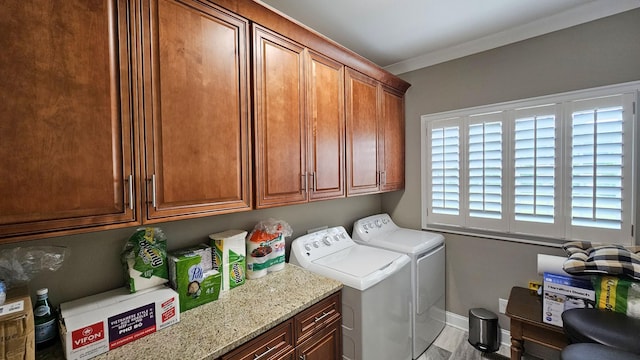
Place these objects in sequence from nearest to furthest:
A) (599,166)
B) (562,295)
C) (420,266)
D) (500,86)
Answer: (562,295) < (599,166) < (420,266) < (500,86)

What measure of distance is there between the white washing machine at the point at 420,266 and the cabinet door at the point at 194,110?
1338mm

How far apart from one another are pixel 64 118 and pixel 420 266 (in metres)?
2.23

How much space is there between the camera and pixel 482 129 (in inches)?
89.7

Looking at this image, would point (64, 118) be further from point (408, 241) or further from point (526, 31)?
point (526, 31)

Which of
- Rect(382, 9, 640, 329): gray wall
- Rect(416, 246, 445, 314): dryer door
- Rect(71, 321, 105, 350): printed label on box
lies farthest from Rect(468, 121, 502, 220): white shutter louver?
Rect(71, 321, 105, 350): printed label on box

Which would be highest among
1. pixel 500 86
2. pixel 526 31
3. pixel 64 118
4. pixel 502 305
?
pixel 526 31

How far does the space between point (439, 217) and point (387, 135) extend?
941 mm

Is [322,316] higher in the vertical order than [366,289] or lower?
lower

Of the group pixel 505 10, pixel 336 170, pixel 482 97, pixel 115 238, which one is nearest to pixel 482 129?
pixel 482 97

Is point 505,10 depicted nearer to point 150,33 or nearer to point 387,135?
point 387,135

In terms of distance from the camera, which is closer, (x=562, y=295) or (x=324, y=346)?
(x=324, y=346)

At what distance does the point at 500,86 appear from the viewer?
86.6 inches

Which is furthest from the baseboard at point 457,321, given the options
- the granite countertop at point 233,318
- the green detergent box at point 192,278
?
the green detergent box at point 192,278

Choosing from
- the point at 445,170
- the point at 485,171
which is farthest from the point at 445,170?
the point at 485,171
